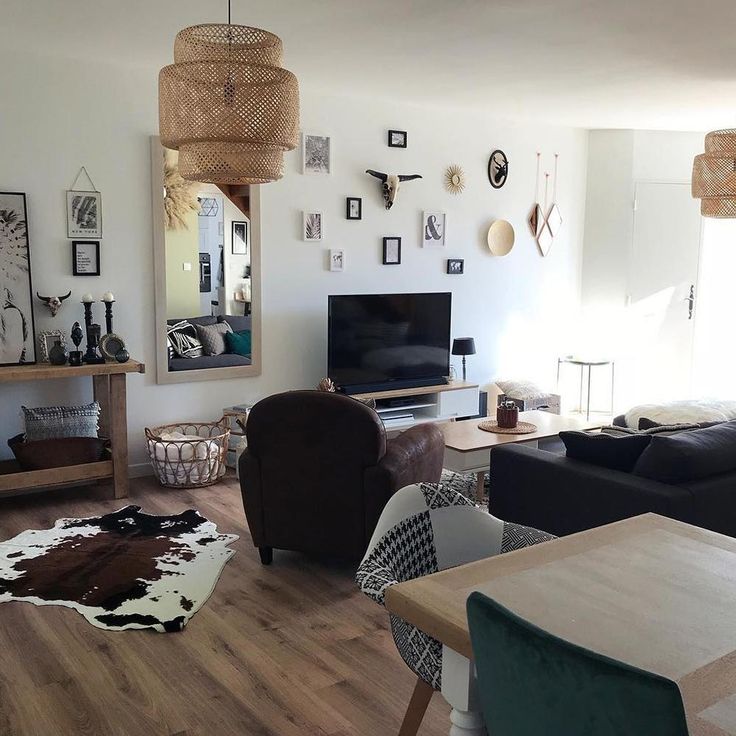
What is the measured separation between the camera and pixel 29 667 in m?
2.98

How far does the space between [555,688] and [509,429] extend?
3.96 m

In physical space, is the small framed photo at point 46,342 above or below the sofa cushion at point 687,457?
above

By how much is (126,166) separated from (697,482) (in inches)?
149

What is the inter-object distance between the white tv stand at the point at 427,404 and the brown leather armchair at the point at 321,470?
7.23 ft

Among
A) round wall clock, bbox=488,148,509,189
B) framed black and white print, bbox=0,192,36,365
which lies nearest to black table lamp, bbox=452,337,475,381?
round wall clock, bbox=488,148,509,189

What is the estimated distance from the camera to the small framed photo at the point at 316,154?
590 centimetres

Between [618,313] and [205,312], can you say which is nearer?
[205,312]

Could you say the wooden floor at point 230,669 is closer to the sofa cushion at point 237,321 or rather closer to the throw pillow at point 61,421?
the throw pillow at point 61,421

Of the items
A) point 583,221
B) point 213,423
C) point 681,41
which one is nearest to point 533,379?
point 583,221

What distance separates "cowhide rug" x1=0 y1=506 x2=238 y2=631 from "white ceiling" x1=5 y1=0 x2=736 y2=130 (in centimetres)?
254

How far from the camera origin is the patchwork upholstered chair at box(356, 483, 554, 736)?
202 cm

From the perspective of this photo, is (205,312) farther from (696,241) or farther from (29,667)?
(696,241)

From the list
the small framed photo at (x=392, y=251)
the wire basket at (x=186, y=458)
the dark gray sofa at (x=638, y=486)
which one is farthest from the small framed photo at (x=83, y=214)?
the dark gray sofa at (x=638, y=486)

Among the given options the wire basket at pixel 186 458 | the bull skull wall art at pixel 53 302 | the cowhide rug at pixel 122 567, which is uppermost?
the bull skull wall art at pixel 53 302
